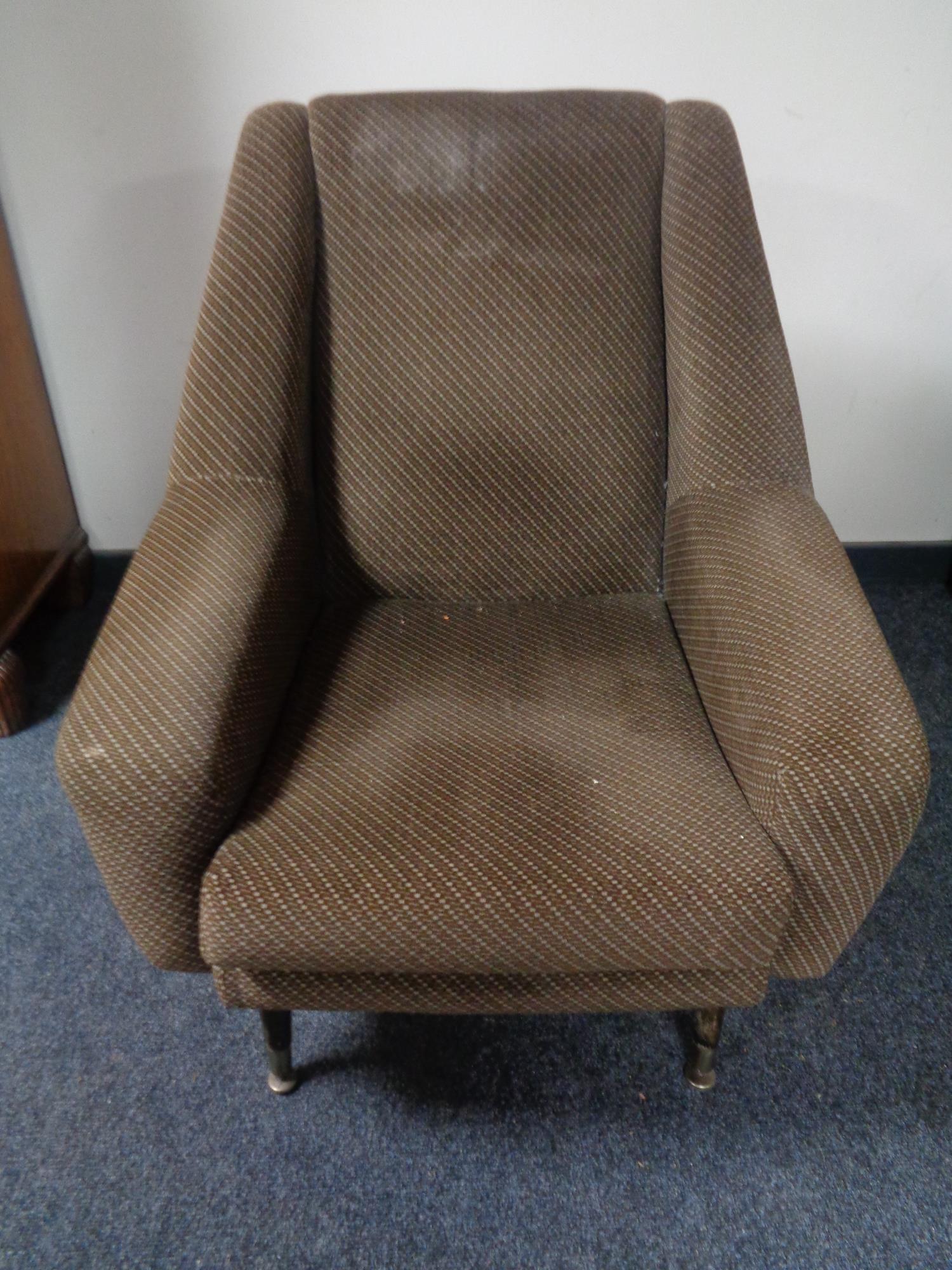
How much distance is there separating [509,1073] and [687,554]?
0.65 metres

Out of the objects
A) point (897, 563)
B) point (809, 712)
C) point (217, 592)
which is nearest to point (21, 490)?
point (217, 592)

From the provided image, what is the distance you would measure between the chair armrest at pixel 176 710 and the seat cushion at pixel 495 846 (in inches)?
1.8

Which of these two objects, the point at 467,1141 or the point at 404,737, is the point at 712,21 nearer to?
the point at 404,737

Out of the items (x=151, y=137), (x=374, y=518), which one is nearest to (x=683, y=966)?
(x=374, y=518)

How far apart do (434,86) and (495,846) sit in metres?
1.16

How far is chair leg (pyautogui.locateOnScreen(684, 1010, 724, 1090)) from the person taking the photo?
3.20 feet

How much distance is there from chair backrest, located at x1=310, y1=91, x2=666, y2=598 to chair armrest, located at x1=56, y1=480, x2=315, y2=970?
24cm

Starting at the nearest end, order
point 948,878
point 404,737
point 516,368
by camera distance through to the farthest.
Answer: point 404,737 < point 516,368 < point 948,878

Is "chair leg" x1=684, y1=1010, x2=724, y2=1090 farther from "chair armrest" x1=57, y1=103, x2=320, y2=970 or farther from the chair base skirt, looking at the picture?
"chair armrest" x1=57, y1=103, x2=320, y2=970

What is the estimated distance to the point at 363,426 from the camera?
1.17 metres

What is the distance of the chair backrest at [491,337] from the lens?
3.70ft

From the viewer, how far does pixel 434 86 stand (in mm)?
1362

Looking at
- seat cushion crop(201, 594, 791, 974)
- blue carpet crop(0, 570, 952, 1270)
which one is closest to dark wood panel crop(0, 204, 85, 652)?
blue carpet crop(0, 570, 952, 1270)

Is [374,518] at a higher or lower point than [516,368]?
lower
